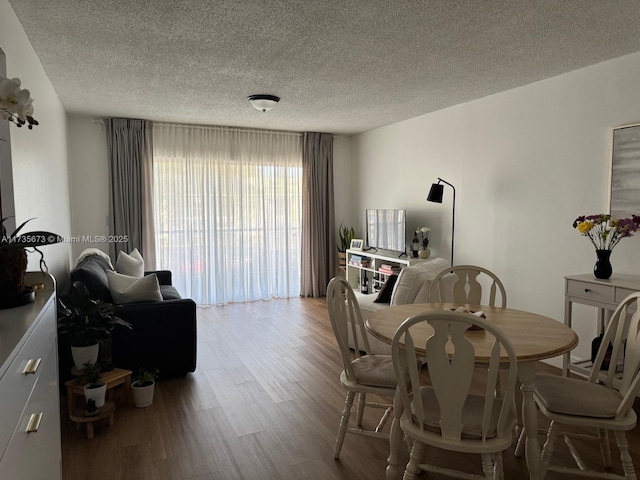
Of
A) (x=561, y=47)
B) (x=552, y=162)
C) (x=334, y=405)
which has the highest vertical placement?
(x=561, y=47)

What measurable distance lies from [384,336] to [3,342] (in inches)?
60.6

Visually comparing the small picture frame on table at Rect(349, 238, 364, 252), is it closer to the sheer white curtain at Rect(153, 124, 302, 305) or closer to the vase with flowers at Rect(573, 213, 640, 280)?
the sheer white curtain at Rect(153, 124, 302, 305)

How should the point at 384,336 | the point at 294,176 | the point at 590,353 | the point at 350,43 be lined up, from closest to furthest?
the point at 384,336, the point at 350,43, the point at 590,353, the point at 294,176

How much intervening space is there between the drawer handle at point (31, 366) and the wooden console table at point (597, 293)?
319 cm

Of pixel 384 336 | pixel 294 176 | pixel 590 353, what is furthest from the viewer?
pixel 294 176

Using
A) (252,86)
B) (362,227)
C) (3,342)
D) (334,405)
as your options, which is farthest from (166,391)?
(362,227)

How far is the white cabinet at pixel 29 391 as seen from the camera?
976 mm

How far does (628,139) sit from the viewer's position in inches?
127

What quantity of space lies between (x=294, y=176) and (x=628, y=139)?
14.1 feet

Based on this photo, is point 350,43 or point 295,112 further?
point 295,112

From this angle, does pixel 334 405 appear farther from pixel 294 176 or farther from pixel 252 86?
pixel 294 176

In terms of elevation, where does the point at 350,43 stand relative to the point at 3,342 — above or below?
above

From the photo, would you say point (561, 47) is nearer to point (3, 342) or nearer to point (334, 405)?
point (334, 405)

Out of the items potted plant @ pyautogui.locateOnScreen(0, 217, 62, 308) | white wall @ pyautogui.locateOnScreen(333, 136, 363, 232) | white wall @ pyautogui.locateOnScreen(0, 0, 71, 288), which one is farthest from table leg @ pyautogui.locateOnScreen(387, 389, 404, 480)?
white wall @ pyautogui.locateOnScreen(333, 136, 363, 232)
